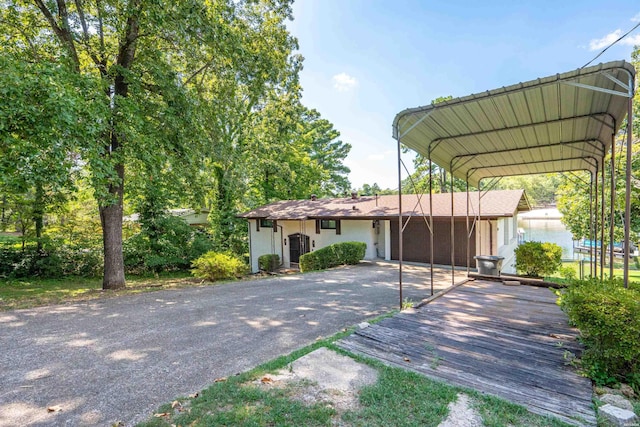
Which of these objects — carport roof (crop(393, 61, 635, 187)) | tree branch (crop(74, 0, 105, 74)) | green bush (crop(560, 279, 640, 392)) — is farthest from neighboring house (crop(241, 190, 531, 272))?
tree branch (crop(74, 0, 105, 74))

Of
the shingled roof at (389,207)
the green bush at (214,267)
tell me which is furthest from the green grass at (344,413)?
the green bush at (214,267)

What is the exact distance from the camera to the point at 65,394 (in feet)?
10.2

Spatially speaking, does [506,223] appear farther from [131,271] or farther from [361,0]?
[131,271]

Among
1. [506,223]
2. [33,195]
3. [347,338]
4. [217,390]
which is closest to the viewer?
[217,390]

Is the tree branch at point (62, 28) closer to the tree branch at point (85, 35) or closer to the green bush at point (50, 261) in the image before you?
the tree branch at point (85, 35)

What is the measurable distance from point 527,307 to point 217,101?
10.5m

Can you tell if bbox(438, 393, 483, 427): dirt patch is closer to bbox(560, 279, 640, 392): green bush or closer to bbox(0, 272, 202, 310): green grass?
bbox(560, 279, 640, 392): green bush

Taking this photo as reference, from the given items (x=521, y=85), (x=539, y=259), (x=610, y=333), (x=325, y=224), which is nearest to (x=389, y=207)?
(x=325, y=224)

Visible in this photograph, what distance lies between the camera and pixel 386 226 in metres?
14.6

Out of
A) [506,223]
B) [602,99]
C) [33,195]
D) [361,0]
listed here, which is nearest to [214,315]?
[602,99]

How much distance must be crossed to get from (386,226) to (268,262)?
6742mm

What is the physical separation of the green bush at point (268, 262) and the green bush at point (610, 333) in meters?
14.4

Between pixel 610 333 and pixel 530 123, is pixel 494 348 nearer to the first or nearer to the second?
pixel 610 333

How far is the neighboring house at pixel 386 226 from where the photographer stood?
12805 millimetres
